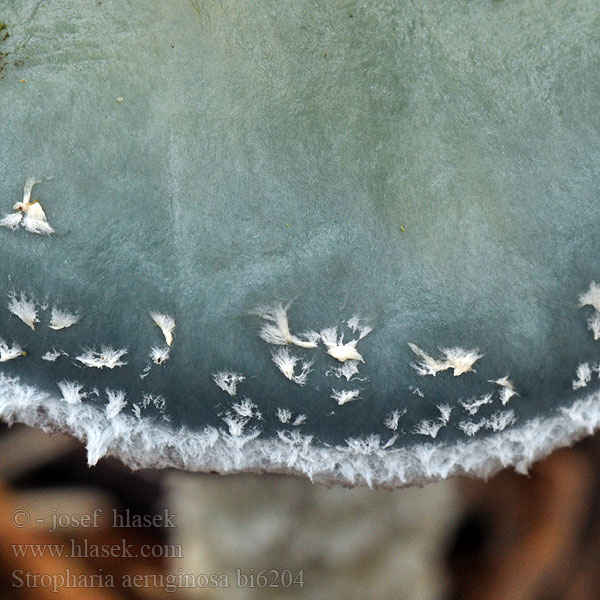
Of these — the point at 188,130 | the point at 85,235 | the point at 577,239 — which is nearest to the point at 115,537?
→ the point at 85,235

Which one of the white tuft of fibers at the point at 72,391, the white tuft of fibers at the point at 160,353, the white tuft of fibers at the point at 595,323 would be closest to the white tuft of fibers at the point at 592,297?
the white tuft of fibers at the point at 595,323

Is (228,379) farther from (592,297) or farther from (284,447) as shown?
(592,297)

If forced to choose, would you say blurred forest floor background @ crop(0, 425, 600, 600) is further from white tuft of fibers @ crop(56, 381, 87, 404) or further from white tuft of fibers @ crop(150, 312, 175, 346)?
white tuft of fibers @ crop(150, 312, 175, 346)

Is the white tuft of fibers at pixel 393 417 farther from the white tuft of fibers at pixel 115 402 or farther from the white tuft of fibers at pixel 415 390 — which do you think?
the white tuft of fibers at pixel 115 402

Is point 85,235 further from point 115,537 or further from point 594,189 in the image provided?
point 115,537

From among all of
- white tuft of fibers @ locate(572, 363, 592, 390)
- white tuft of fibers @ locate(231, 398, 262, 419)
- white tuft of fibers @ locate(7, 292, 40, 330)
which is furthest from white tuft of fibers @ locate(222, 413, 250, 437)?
white tuft of fibers @ locate(572, 363, 592, 390)

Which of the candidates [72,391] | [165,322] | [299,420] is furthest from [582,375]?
[72,391]
